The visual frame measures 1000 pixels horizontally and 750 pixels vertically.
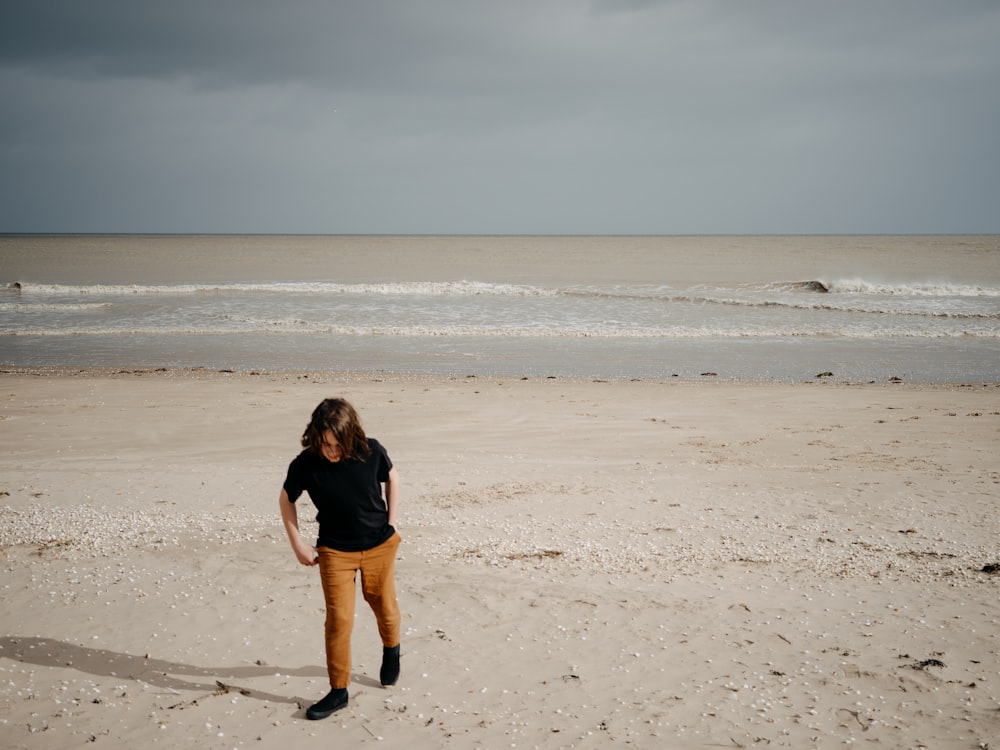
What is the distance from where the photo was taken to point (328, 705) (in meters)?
3.99

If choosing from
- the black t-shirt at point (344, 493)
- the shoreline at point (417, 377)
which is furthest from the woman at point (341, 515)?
the shoreline at point (417, 377)

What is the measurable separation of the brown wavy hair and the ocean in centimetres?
1220

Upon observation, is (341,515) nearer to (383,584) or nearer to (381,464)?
(381,464)

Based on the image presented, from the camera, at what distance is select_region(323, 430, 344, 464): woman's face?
3762 millimetres

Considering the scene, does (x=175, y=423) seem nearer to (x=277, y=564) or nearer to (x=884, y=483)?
(x=277, y=564)

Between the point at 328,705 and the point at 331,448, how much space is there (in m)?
1.38

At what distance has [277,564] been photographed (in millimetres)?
5898

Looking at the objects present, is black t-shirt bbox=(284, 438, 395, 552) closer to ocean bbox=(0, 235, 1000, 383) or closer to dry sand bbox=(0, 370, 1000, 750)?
dry sand bbox=(0, 370, 1000, 750)

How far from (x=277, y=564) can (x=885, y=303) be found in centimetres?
3133

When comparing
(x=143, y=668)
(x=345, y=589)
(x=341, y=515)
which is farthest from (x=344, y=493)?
(x=143, y=668)

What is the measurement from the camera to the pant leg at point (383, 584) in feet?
13.1

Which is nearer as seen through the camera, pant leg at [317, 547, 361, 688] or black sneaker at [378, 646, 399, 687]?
pant leg at [317, 547, 361, 688]

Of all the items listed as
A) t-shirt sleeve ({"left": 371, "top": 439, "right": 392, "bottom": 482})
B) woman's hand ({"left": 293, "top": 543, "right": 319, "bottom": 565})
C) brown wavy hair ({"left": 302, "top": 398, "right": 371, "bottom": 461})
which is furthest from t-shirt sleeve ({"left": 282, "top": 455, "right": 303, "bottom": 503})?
t-shirt sleeve ({"left": 371, "top": 439, "right": 392, "bottom": 482})

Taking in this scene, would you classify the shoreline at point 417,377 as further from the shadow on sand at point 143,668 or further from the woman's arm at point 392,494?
the woman's arm at point 392,494
